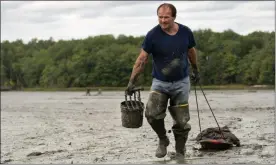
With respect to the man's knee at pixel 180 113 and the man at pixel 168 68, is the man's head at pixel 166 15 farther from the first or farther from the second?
the man's knee at pixel 180 113

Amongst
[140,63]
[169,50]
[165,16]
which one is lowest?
[140,63]

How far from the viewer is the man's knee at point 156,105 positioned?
8641 mm

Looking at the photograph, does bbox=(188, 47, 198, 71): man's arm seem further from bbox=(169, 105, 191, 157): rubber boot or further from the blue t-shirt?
bbox=(169, 105, 191, 157): rubber boot

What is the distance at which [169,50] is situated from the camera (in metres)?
8.35

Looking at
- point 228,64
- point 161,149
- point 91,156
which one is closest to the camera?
point 161,149

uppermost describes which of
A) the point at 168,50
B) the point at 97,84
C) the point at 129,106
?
the point at 168,50

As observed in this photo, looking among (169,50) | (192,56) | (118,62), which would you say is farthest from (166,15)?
(118,62)

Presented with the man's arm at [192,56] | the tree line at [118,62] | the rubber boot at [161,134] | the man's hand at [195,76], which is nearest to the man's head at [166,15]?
the man's arm at [192,56]

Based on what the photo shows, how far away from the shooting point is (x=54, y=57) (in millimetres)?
161500

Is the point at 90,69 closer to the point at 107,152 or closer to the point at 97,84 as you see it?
the point at 97,84

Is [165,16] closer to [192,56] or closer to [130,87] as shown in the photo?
[192,56]

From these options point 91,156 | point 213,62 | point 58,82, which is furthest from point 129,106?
point 58,82

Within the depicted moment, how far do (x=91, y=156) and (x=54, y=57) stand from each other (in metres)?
152

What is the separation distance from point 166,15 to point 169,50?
58 centimetres
